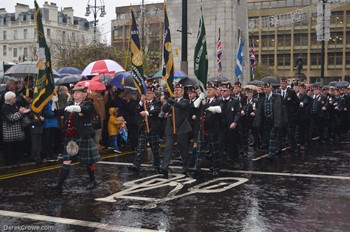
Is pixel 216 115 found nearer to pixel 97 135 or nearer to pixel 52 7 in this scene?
pixel 97 135

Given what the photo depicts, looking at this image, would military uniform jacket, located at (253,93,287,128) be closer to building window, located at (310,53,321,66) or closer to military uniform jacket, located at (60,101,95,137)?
military uniform jacket, located at (60,101,95,137)

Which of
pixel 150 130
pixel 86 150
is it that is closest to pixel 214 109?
pixel 150 130

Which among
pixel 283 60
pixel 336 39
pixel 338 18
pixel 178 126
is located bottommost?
pixel 178 126

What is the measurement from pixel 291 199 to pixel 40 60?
567 centimetres

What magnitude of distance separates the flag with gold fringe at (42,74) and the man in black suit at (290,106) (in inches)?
258

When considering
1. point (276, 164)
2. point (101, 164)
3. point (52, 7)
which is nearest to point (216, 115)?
point (276, 164)

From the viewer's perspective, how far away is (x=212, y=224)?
6672 mm

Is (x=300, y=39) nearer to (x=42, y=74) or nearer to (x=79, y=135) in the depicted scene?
(x=42, y=74)

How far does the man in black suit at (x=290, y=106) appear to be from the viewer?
1425 centimetres

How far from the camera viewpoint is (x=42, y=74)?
34.4 ft

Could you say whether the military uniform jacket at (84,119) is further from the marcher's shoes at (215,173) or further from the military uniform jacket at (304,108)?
the military uniform jacket at (304,108)

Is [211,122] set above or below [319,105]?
below

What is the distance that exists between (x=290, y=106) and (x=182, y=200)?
23.4 feet

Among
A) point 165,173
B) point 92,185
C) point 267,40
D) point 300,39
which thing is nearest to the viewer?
point 92,185
